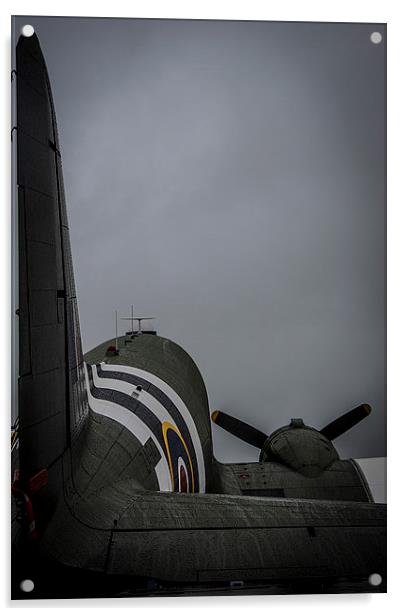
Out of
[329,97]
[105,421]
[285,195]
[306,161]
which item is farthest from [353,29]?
[105,421]

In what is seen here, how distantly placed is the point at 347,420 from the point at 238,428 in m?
0.70

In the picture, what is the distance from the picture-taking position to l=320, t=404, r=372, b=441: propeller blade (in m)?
3.56

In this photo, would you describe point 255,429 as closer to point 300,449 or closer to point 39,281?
point 300,449

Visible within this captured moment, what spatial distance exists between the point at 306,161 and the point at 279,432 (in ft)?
5.97

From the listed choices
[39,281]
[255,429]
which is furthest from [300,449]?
[39,281]

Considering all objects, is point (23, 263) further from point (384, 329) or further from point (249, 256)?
point (384, 329)

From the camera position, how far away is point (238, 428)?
12.2 ft

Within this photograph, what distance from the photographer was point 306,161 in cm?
372

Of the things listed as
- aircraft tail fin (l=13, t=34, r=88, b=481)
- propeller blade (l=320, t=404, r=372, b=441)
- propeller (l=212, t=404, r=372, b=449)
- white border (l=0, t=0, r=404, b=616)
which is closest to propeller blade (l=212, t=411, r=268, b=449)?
propeller (l=212, t=404, r=372, b=449)

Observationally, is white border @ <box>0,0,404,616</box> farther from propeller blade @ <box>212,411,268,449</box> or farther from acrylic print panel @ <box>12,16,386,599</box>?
propeller blade @ <box>212,411,268,449</box>

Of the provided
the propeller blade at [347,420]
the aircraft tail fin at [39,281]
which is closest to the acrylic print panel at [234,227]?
the propeller blade at [347,420]
